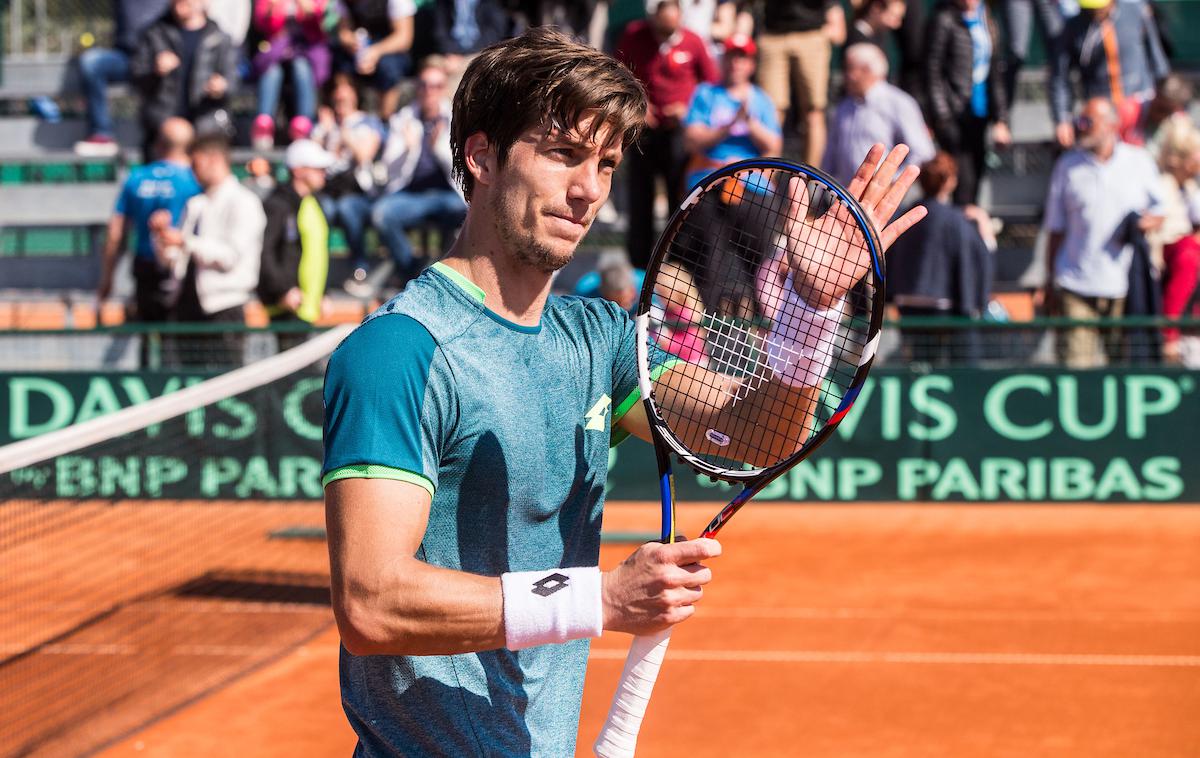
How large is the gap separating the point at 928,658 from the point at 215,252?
5502 millimetres

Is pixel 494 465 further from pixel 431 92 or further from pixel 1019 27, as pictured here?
pixel 1019 27

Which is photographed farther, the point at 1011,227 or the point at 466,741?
the point at 1011,227

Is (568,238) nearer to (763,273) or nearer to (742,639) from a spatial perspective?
(763,273)

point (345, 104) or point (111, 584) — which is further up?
point (345, 104)

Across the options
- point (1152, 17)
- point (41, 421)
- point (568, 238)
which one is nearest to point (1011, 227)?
point (1152, 17)

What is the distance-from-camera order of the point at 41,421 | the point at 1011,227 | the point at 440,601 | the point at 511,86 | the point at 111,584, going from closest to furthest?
the point at 440,601 → the point at 511,86 → the point at 111,584 → the point at 41,421 → the point at 1011,227

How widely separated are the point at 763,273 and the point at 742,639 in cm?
222

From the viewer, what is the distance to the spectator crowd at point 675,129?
1041cm

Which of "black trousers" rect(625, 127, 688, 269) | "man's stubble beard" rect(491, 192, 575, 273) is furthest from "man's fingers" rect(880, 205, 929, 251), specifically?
"black trousers" rect(625, 127, 688, 269)

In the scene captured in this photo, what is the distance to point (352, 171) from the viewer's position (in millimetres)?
13320

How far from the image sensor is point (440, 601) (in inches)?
90.2

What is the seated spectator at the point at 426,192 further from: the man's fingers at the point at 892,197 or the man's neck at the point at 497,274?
the man's neck at the point at 497,274

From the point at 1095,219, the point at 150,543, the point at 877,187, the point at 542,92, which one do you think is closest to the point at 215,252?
the point at 150,543

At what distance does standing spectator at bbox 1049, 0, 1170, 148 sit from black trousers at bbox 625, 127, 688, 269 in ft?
10.9
